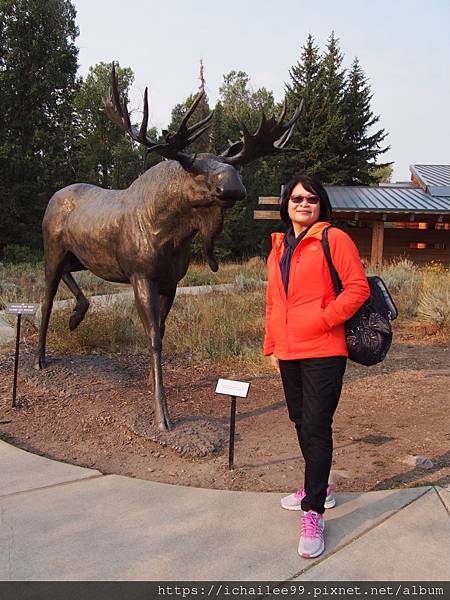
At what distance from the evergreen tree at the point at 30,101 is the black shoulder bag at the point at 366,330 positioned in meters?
22.5

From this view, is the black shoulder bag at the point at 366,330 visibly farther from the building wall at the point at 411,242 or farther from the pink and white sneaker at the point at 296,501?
the building wall at the point at 411,242

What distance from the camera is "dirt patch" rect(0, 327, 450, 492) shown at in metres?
3.45

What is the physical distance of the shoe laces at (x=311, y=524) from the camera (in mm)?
2438

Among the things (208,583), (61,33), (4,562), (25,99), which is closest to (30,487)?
(4,562)

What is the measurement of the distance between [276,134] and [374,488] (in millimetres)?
2419

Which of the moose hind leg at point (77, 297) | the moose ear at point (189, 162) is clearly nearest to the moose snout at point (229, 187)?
the moose ear at point (189, 162)

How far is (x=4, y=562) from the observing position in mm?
2295

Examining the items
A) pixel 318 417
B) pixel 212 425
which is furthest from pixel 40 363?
pixel 318 417

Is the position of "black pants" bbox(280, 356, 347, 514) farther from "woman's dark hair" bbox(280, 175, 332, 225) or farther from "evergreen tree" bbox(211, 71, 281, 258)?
"evergreen tree" bbox(211, 71, 281, 258)

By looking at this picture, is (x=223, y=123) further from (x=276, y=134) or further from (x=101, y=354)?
(x=276, y=134)

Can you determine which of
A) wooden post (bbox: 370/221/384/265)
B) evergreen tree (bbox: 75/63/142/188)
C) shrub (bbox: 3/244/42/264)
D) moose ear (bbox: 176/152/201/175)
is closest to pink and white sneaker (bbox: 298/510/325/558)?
moose ear (bbox: 176/152/201/175)

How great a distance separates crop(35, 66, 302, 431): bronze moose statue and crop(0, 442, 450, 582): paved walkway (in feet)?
3.54

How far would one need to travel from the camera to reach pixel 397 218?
1733 cm

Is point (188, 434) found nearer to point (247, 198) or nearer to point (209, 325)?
point (209, 325)
